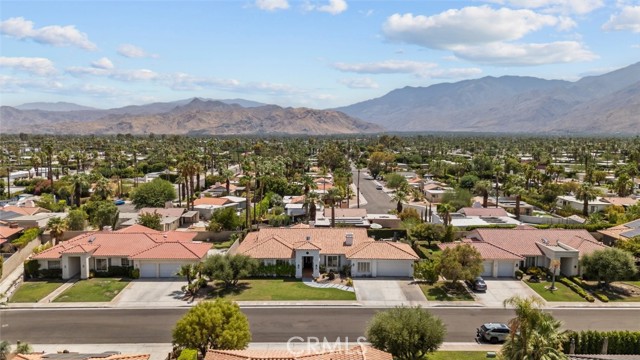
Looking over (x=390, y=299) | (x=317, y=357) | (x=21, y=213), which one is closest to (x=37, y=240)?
(x=21, y=213)

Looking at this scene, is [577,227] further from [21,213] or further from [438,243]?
[21,213]

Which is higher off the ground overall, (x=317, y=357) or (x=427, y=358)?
(x=317, y=357)

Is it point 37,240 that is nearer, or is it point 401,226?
point 37,240

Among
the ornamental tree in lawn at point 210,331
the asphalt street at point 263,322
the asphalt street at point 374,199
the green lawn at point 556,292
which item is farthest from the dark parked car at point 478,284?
the asphalt street at point 374,199

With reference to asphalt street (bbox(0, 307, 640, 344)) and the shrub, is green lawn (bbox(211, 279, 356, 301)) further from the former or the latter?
the shrub

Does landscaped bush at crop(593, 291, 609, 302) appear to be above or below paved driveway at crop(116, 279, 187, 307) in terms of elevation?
above

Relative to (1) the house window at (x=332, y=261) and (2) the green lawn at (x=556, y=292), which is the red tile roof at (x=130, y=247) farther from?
(2) the green lawn at (x=556, y=292)

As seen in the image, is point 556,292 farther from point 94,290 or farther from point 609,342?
point 94,290

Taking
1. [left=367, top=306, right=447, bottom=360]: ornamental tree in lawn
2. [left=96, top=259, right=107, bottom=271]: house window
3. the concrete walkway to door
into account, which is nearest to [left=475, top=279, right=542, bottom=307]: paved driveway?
the concrete walkway to door
